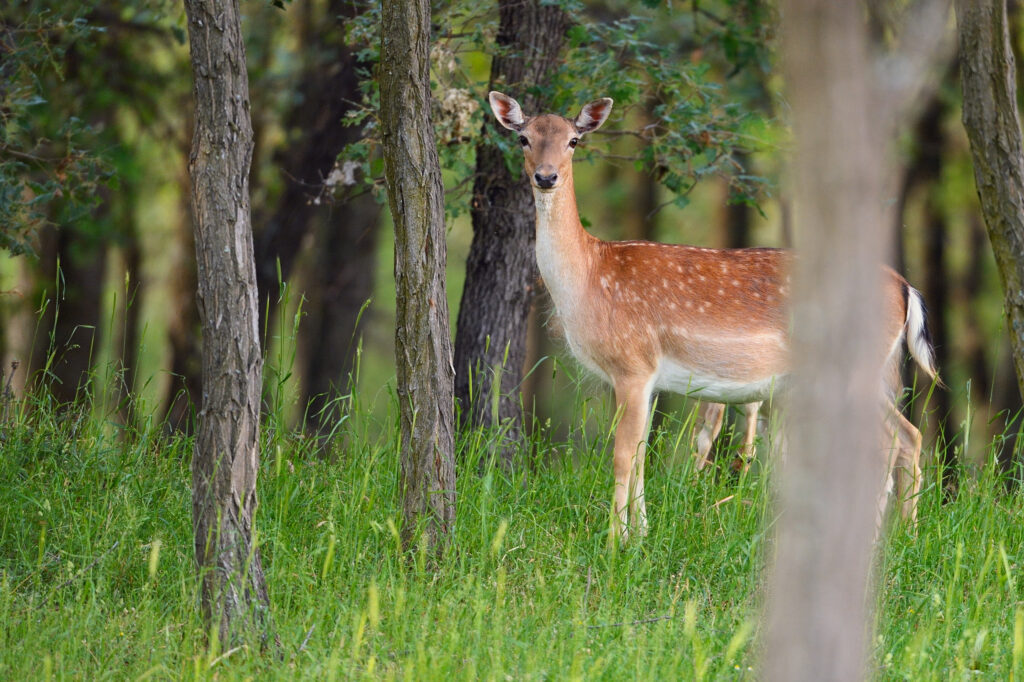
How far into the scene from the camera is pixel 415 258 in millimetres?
4539

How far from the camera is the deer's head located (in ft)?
20.5

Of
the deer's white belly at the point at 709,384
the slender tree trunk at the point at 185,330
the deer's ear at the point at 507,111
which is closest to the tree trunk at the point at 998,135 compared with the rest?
the deer's white belly at the point at 709,384

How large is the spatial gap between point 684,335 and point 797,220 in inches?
168

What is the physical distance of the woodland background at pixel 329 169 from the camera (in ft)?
20.9

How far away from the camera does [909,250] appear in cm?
1374

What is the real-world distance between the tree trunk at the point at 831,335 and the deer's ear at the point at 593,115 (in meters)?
4.06

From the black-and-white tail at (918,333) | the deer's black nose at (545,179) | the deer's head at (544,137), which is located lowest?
the black-and-white tail at (918,333)

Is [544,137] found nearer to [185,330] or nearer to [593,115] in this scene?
[593,115]

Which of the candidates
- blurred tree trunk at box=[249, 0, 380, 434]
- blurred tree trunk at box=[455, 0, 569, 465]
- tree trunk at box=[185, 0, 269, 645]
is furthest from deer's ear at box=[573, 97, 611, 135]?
tree trunk at box=[185, 0, 269, 645]

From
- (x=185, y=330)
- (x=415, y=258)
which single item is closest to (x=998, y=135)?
(x=415, y=258)

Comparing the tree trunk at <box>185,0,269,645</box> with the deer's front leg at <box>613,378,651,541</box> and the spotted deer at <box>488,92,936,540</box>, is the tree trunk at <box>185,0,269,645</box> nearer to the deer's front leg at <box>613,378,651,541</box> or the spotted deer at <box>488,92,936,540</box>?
the deer's front leg at <box>613,378,651,541</box>

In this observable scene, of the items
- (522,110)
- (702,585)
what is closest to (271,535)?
(702,585)

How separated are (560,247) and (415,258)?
2.08m

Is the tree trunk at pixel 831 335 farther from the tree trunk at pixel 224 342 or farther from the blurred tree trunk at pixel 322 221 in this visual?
the blurred tree trunk at pixel 322 221
